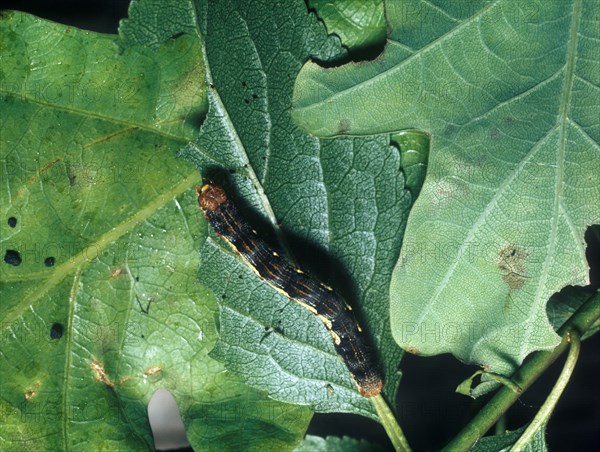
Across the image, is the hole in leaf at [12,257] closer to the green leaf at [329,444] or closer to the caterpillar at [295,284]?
the caterpillar at [295,284]

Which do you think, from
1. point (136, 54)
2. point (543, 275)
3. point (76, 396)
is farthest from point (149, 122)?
point (543, 275)

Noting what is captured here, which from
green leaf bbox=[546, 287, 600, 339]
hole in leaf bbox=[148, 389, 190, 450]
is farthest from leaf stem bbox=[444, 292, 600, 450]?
hole in leaf bbox=[148, 389, 190, 450]

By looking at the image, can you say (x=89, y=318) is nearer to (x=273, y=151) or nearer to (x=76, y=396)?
(x=76, y=396)

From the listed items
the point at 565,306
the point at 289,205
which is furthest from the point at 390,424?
the point at 289,205

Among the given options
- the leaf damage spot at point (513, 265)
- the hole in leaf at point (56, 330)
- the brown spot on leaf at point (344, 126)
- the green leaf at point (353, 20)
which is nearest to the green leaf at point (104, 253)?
the hole in leaf at point (56, 330)

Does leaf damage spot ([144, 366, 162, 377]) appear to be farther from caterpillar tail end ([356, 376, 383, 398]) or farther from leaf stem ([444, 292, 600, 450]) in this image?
leaf stem ([444, 292, 600, 450])

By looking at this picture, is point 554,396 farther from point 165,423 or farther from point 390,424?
point 165,423
